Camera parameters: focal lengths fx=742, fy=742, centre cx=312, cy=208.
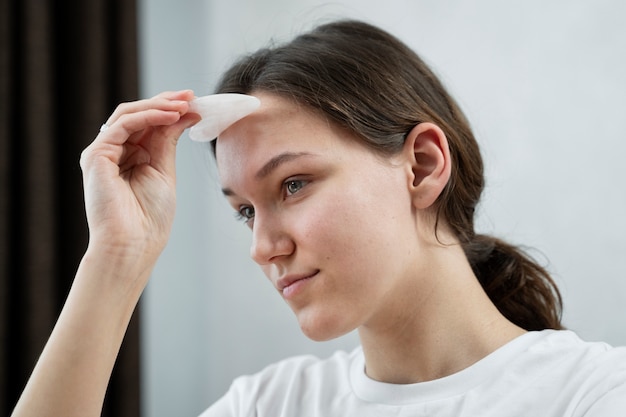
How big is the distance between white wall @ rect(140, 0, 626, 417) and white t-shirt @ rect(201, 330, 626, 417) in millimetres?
368

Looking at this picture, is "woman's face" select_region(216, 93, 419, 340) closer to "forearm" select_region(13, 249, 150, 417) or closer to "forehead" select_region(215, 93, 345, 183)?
"forehead" select_region(215, 93, 345, 183)

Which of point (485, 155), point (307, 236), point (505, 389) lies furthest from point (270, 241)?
point (485, 155)

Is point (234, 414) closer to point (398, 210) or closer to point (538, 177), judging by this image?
point (398, 210)

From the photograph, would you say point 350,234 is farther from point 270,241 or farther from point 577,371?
point 577,371

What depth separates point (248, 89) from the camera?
1330 mm

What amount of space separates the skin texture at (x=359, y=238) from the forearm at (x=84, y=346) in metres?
0.24

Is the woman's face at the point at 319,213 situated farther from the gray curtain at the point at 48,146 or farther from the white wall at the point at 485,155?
the gray curtain at the point at 48,146

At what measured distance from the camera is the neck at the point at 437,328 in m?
1.28

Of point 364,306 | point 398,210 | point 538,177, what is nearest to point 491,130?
point 538,177

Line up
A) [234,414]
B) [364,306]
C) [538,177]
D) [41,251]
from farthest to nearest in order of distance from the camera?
1. [41,251]
2. [538,177]
3. [234,414]
4. [364,306]

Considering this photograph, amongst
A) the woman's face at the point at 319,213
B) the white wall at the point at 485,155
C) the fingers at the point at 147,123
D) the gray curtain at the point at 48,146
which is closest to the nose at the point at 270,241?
the woman's face at the point at 319,213

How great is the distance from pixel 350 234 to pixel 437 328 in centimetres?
25

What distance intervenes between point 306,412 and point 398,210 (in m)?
0.43

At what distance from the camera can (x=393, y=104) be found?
128cm
